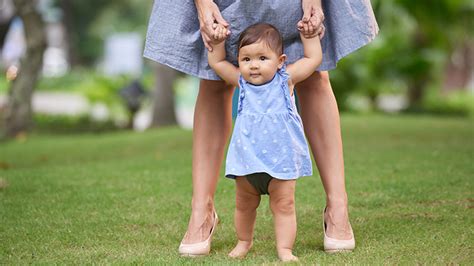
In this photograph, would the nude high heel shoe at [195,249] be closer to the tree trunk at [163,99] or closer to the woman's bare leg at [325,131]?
the woman's bare leg at [325,131]

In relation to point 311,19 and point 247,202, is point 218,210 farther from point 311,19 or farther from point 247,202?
point 311,19

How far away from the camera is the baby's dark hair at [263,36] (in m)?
3.11

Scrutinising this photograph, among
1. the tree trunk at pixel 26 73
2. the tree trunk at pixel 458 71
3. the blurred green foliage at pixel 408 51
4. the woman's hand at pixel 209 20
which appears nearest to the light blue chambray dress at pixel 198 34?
the woman's hand at pixel 209 20

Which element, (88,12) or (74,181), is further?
(88,12)

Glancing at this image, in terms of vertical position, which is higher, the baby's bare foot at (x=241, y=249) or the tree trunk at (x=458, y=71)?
the baby's bare foot at (x=241, y=249)

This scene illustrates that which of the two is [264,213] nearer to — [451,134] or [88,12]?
[451,134]

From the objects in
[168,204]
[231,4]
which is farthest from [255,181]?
[168,204]

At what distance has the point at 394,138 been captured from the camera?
8.24 metres

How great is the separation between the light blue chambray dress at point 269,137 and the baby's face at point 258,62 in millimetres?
34

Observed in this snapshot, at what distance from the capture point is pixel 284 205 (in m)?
3.12

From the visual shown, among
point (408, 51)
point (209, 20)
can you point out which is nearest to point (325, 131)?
point (209, 20)

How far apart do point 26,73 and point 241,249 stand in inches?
333

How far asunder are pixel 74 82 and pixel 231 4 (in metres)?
21.9

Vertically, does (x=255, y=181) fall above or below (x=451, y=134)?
above
